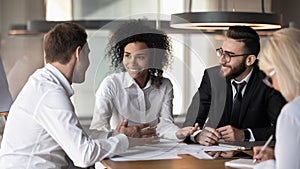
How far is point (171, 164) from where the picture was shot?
6.82 feet

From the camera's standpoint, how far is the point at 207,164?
2.08 meters

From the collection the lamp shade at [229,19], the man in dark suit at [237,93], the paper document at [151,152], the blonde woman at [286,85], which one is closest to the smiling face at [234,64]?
the man in dark suit at [237,93]

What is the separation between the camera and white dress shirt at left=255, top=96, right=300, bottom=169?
5.13 ft

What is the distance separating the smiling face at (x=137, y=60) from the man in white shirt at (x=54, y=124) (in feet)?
1.32

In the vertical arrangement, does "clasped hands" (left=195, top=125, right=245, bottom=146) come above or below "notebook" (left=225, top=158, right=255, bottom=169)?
Result: below

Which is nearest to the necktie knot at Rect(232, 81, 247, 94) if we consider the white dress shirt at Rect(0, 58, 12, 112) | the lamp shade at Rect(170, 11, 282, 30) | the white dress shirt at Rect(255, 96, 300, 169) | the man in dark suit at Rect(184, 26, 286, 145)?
the man in dark suit at Rect(184, 26, 286, 145)

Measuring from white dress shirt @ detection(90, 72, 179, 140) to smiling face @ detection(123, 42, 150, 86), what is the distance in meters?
0.03

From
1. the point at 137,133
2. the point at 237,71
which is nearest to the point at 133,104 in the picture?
the point at 137,133

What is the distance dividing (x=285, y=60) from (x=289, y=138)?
247 millimetres

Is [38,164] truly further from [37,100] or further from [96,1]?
[96,1]

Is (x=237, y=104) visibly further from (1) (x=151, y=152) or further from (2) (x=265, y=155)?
(2) (x=265, y=155)

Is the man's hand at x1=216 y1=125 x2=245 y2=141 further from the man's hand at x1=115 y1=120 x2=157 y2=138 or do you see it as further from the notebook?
the notebook

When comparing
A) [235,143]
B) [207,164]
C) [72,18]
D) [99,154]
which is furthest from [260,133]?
[72,18]

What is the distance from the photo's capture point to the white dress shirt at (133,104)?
264cm
